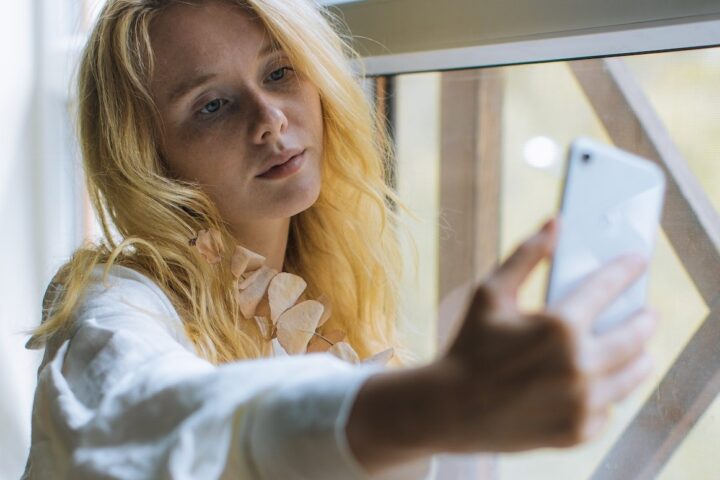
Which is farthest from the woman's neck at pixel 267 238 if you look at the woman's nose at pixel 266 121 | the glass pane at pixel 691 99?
the glass pane at pixel 691 99

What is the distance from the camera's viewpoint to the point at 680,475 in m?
0.86

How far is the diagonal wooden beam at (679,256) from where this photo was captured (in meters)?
0.83

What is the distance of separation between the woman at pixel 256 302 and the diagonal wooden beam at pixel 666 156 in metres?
0.23

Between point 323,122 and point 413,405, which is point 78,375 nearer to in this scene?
point 413,405

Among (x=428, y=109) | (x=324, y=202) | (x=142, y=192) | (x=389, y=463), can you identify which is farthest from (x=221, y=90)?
(x=389, y=463)

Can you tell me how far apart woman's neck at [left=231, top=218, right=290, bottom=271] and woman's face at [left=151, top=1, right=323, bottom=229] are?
63mm

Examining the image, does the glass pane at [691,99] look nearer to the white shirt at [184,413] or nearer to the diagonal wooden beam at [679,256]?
the diagonal wooden beam at [679,256]

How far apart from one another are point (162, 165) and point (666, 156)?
51 cm

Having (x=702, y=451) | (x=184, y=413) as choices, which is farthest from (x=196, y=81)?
(x=702, y=451)

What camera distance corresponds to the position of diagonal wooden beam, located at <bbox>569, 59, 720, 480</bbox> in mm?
828

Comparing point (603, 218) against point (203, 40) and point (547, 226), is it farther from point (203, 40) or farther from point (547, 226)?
point (203, 40)

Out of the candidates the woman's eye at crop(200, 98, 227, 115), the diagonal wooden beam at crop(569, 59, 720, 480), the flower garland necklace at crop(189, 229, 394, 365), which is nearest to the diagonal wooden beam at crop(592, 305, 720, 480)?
the diagonal wooden beam at crop(569, 59, 720, 480)

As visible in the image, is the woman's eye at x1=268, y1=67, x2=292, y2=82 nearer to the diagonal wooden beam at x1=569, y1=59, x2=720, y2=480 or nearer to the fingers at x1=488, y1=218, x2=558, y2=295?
the diagonal wooden beam at x1=569, y1=59, x2=720, y2=480

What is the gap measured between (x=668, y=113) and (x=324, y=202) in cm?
39
